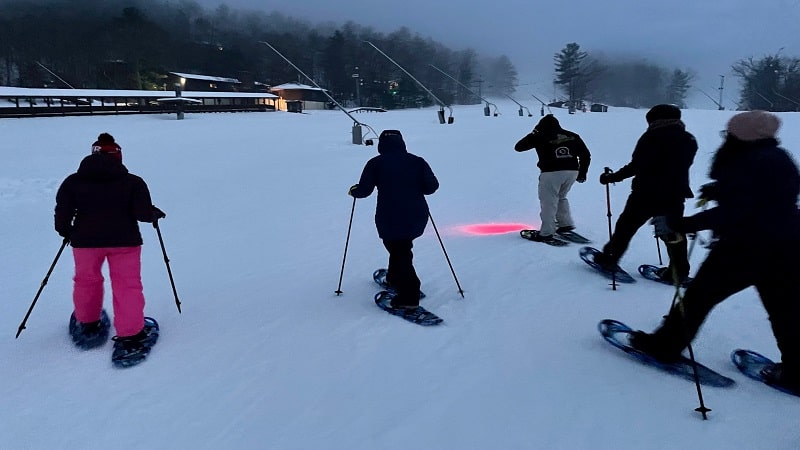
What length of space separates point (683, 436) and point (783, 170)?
167 centimetres

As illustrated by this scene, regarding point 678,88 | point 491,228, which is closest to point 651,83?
point 678,88

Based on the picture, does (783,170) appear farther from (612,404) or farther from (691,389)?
(612,404)

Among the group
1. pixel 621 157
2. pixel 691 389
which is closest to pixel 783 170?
pixel 691 389

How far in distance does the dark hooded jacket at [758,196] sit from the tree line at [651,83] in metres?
59.8

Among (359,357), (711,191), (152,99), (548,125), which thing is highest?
(152,99)

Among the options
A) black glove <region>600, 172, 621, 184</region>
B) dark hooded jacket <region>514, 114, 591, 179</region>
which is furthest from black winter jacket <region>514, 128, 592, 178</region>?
black glove <region>600, 172, 621, 184</region>

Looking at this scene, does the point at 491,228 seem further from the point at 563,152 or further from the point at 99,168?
the point at 99,168

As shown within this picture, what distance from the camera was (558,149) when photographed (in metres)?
6.64

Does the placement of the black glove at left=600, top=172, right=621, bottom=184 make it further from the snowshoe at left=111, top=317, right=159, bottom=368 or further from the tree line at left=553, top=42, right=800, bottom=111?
the tree line at left=553, top=42, right=800, bottom=111

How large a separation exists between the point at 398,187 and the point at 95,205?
249 cm

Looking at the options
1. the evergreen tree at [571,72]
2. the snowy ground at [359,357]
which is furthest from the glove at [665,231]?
the evergreen tree at [571,72]

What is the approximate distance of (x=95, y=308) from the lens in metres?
4.14

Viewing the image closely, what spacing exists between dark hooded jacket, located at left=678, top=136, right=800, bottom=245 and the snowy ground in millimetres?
1126

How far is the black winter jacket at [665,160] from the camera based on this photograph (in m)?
4.80
